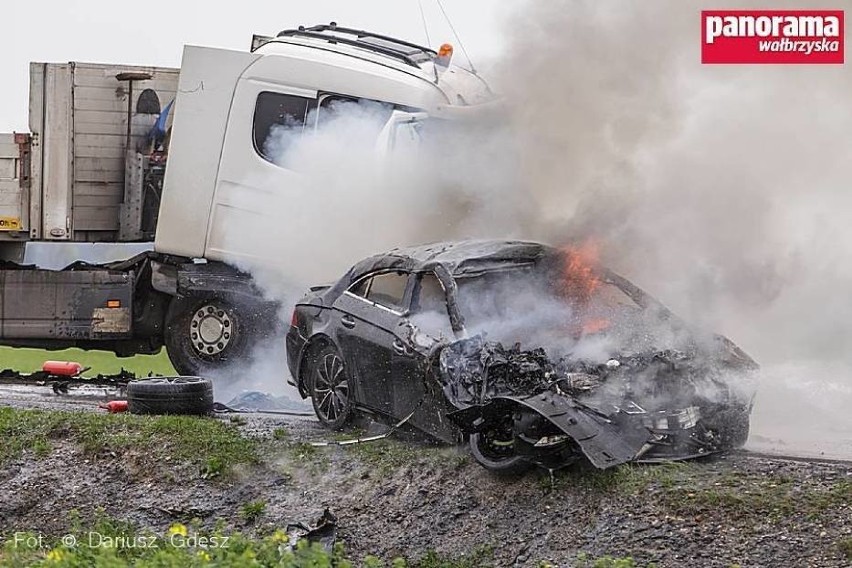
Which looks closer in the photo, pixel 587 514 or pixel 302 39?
pixel 587 514

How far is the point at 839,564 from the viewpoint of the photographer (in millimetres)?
7137

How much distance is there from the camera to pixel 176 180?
1430cm

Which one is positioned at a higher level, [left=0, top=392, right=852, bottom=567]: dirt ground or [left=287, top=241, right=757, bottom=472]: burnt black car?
[left=287, top=241, right=757, bottom=472]: burnt black car

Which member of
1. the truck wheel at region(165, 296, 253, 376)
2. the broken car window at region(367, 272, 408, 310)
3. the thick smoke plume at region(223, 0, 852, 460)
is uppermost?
the thick smoke plume at region(223, 0, 852, 460)

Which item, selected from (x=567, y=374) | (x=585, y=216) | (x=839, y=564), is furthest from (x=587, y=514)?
(x=585, y=216)

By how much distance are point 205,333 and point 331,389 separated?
4035 millimetres

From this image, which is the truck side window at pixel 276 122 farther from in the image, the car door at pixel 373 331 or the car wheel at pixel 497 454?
the car wheel at pixel 497 454

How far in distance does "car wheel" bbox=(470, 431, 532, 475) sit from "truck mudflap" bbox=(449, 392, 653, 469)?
0.21 meters

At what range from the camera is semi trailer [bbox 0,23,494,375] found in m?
13.9

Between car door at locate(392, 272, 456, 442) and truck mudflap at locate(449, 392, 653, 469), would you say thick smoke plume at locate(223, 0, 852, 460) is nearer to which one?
car door at locate(392, 272, 456, 442)

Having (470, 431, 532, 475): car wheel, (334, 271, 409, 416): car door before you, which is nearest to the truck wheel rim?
(334, 271, 409, 416): car door

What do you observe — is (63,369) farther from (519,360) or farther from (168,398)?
(519,360)

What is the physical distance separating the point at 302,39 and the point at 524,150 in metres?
3.02

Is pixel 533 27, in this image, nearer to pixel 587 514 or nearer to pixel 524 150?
pixel 524 150
